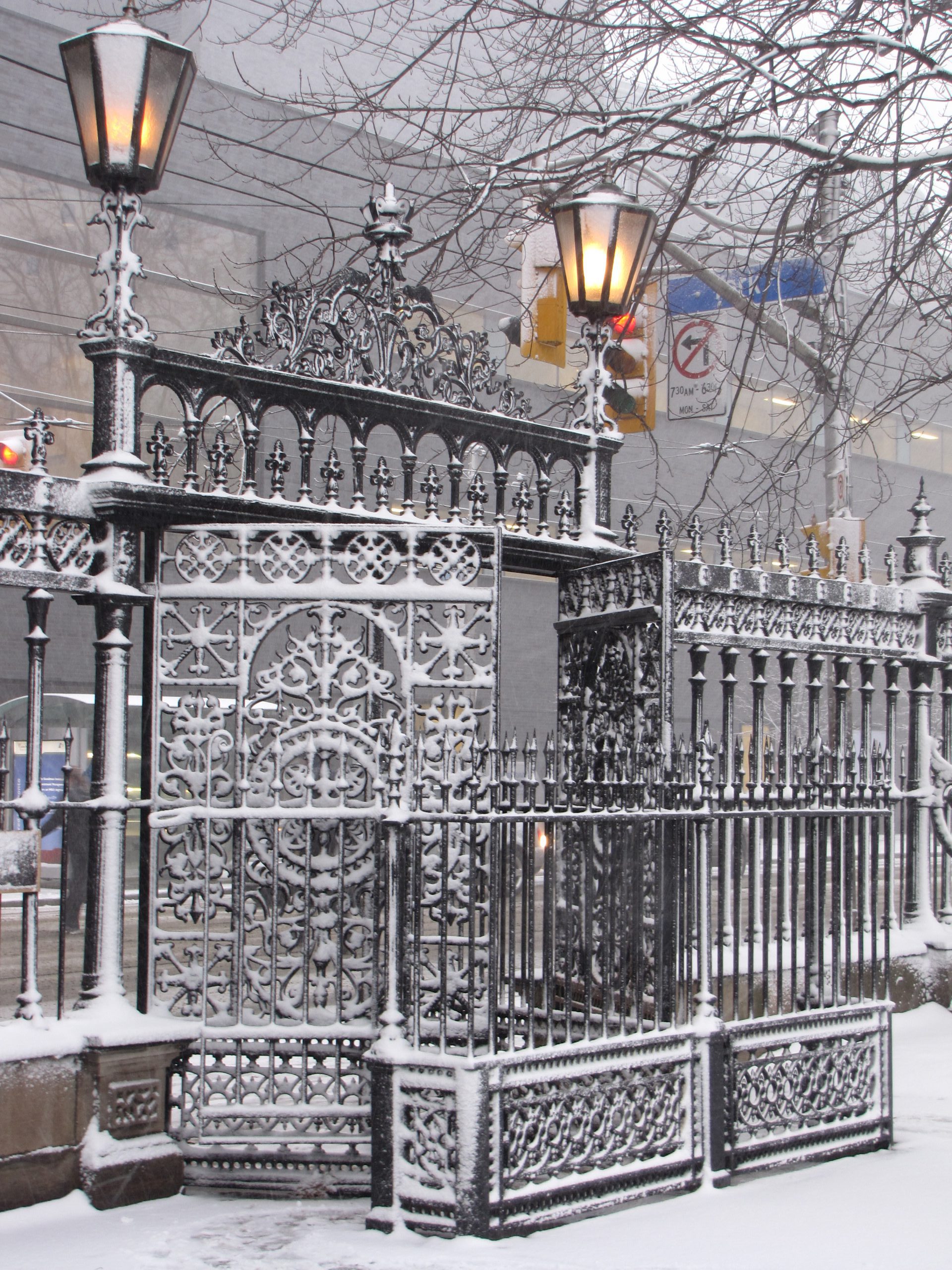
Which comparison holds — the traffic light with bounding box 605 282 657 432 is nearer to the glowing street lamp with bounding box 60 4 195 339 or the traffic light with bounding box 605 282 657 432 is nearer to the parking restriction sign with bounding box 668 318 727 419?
the parking restriction sign with bounding box 668 318 727 419

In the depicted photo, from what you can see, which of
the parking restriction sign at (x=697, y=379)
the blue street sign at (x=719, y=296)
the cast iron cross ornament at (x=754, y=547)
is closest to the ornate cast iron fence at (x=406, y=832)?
the cast iron cross ornament at (x=754, y=547)

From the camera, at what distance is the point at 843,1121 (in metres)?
6.70

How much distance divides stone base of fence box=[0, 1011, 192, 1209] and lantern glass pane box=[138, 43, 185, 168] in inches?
149

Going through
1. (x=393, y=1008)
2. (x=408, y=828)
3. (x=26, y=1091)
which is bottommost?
(x=26, y=1091)

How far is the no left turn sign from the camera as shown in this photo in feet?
48.6

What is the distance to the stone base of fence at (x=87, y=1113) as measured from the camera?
5531 mm

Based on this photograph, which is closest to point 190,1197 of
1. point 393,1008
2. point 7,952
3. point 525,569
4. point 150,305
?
point 393,1008

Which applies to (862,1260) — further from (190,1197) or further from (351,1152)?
(190,1197)

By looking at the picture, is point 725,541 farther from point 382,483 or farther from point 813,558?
point 382,483

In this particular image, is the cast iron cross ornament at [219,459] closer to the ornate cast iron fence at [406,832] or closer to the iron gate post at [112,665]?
the ornate cast iron fence at [406,832]

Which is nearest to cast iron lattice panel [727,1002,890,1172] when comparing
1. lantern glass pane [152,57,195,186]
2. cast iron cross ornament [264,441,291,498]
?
cast iron cross ornament [264,441,291,498]

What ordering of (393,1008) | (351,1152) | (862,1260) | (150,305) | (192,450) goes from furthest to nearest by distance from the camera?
(150,305) < (192,450) < (351,1152) < (393,1008) < (862,1260)

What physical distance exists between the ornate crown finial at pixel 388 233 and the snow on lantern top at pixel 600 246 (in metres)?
0.96

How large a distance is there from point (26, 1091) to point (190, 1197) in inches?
34.2
